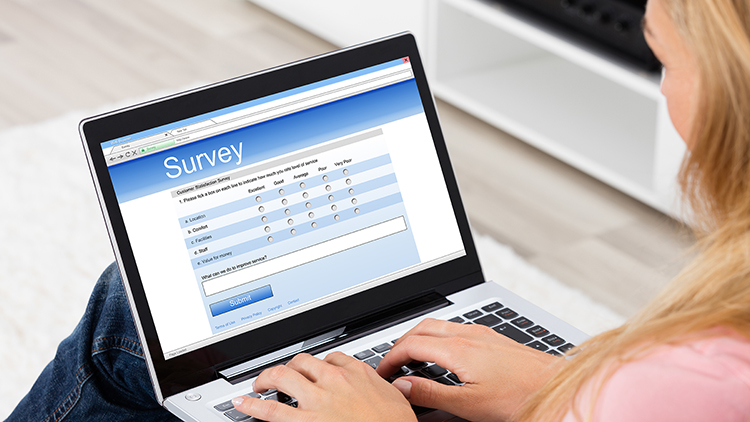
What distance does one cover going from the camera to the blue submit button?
808 mm

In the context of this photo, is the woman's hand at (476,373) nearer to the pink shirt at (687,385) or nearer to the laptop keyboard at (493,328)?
the laptop keyboard at (493,328)

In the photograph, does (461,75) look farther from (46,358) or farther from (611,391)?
(611,391)

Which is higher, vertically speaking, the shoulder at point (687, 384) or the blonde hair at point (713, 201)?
the blonde hair at point (713, 201)

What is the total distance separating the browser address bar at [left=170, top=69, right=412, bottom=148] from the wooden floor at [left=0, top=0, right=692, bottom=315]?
0.84 metres

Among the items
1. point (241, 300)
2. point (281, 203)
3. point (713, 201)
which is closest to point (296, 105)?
point (281, 203)

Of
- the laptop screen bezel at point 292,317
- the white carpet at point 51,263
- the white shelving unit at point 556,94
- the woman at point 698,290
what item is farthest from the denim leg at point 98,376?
the white shelving unit at point 556,94

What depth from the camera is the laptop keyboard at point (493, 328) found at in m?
0.76

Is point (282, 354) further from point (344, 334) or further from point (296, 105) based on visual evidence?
point (296, 105)

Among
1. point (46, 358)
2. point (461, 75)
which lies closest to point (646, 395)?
point (46, 358)

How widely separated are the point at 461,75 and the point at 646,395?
2000mm

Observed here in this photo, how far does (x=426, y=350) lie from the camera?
73 centimetres

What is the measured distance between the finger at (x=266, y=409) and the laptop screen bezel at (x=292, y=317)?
0.09 meters

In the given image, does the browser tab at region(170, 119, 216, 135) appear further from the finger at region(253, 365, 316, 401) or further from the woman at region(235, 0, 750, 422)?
the woman at region(235, 0, 750, 422)

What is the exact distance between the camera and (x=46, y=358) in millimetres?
1597
